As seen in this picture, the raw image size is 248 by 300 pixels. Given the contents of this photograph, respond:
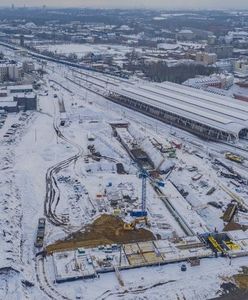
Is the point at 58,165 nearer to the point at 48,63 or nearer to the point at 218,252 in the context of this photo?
the point at 218,252

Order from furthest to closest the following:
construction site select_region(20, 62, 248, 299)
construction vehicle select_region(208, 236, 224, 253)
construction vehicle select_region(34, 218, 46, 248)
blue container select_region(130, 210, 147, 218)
A: 1. blue container select_region(130, 210, 147, 218)
2. construction vehicle select_region(34, 218, 46, 248)
3. construction vehicle select_region(208, 236, 224, 253)
4. construction site select_region(20, 62, 248, 299)

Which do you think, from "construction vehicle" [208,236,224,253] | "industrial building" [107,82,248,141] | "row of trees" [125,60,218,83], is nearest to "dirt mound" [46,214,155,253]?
"construction vehicle" [208,236,224,253]

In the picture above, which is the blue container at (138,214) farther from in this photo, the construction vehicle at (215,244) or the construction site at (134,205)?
the construction vehicle at (215,244)

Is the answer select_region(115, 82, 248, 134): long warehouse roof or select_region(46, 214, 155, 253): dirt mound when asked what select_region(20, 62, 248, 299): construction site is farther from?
select_region(115, 82, 248, 134): long warehouse roof

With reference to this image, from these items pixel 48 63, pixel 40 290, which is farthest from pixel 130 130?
pixel 48 63

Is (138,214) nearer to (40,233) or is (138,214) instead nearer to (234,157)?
(40,233)

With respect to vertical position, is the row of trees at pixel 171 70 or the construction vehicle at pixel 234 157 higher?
the row of trees at pixel 171 70

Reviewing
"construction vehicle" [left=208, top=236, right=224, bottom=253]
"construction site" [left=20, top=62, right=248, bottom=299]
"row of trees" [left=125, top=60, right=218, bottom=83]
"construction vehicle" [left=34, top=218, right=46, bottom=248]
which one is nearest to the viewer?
"construction site" [left=20, top=62, right=248, bottom=299]

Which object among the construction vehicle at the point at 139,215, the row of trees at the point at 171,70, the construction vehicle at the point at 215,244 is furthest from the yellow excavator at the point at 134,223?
the row of trees at the point at 171,70
